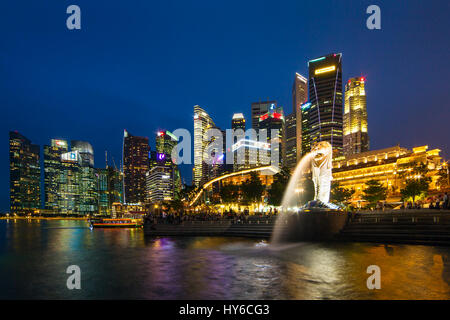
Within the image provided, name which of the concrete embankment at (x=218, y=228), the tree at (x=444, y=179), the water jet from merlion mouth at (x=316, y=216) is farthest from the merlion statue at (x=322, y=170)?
the tree at (x=444, y=179)

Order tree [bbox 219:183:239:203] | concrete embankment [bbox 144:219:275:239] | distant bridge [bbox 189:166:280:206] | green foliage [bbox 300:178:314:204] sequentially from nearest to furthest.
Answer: concrete embankment [bbox 144:219:275:239] → green foliage [bbox 300:178:314:204] → tree [bbox 219:183:239:203] → distant bridge [bbox 189:166:280:206]

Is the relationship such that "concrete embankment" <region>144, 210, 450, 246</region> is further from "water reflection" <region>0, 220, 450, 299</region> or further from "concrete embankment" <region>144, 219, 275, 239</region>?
"water reflection" <region>0, 220, 450, 299</region>

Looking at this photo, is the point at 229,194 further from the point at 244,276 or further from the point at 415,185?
the point at 244,276

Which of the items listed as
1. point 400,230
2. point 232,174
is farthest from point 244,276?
point 232,174

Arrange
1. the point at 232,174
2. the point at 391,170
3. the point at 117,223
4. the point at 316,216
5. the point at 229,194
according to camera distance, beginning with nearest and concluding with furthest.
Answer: the point at 316,216 → the point at 229,194 → the point at 117,223 → the point at 391,170 → the point at 232,174

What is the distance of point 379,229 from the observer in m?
25.6

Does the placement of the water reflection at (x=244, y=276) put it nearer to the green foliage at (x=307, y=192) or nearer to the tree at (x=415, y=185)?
the green foliage at (x=307, y=192)

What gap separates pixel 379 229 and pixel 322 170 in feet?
25.8

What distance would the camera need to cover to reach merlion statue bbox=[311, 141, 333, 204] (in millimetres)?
30250

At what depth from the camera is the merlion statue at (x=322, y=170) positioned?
99.2 feet

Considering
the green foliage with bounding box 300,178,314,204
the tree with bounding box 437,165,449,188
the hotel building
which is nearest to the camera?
the green foliage with bounding box 300,178,314,204

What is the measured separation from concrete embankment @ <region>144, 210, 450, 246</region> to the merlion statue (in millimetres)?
3606

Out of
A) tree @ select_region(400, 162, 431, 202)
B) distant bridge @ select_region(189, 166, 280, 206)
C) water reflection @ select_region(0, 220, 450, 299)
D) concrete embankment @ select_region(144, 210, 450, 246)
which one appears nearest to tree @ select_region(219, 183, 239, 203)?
distant bridge @ select_region(189, 166, 280, 206)

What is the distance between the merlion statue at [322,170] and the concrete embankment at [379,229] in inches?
142
